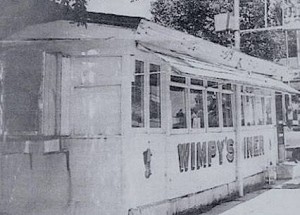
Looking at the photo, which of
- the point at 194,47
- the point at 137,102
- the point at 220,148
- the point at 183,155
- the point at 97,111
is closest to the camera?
the point at 97,111

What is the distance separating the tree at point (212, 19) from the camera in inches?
852

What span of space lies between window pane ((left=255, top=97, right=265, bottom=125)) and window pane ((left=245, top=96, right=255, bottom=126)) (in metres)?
0.38

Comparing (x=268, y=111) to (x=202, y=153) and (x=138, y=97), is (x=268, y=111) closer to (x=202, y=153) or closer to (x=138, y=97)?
(x=202, y=153)

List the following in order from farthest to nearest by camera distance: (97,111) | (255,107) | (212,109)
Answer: (255,107)
(212,109)
(97,111)

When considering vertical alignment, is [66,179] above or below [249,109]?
below

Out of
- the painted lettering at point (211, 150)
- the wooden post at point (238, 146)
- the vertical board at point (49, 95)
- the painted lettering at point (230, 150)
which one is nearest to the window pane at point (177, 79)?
the painted lettering at point (211, 150)

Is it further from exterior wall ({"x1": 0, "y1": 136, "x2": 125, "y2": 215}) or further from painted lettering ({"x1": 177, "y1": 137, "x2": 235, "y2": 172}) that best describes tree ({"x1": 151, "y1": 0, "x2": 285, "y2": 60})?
exterior wall ({"x1": 0, "y1": 136, "x2": 125, "y2": 215})

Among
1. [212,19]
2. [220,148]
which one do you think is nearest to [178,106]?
[220,148]

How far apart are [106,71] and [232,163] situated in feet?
15.2

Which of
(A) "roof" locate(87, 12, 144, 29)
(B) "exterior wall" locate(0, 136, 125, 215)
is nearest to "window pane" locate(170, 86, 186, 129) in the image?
(B) "exterior wall" locate(0, 136, 125, 215)

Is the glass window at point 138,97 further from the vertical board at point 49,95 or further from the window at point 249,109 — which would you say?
the window at point 249,109

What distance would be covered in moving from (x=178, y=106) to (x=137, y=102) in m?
1.38

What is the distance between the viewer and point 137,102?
7.34 m

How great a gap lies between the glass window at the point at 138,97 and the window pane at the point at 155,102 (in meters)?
0.30
